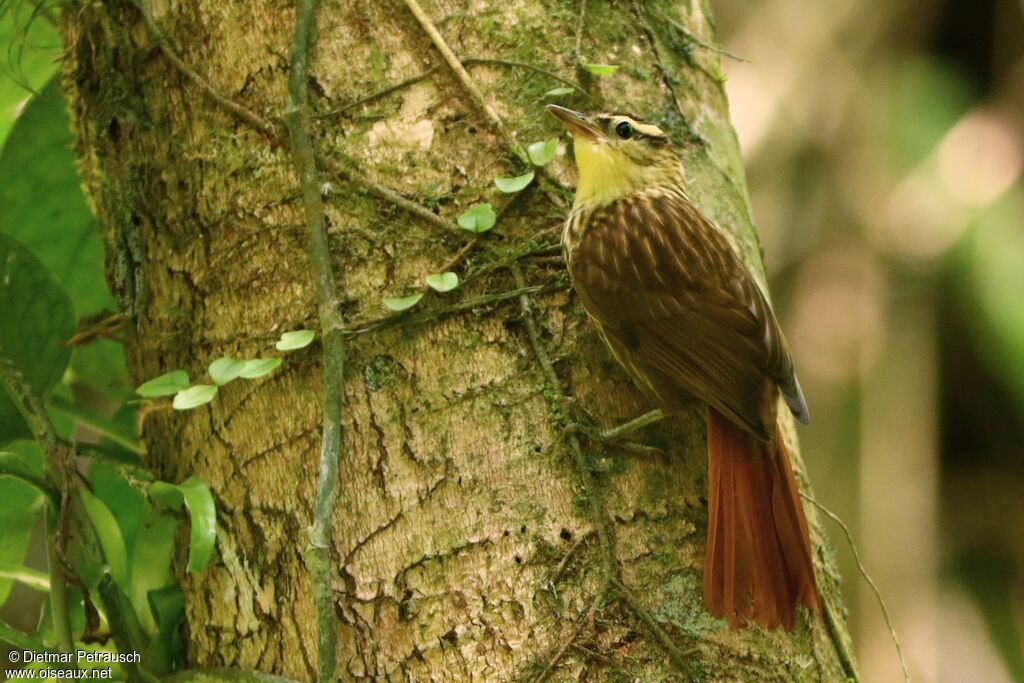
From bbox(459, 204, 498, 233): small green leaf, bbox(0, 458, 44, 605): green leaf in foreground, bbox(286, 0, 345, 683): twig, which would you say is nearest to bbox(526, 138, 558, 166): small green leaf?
bbox(459, 204, 498, 233): small green leaf

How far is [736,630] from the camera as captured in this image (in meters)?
1.77

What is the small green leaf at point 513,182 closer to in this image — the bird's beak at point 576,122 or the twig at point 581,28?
the bird's beak at point 576,122

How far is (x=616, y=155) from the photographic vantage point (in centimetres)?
218

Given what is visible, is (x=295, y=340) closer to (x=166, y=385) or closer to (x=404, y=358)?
(x=404, y=358)

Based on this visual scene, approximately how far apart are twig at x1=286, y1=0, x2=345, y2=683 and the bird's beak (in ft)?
1.49

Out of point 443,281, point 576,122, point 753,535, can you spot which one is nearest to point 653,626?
point 753,535

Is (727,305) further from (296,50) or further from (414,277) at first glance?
(296,50)

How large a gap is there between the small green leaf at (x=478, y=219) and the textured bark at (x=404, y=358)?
1.4 inches

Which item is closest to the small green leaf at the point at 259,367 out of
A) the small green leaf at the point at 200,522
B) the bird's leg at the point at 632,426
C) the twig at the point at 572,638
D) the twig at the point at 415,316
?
the twig at the point at 415,316

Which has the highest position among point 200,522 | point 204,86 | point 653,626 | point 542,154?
point 204,86

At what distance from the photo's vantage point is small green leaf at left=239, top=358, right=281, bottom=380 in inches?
73.2

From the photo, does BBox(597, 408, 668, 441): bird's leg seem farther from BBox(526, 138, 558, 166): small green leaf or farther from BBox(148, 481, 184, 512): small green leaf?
BBox(148, 481, 184, 512): small green leaf

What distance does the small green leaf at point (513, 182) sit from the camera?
6.38 ft

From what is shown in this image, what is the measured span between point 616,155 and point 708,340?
431mm
